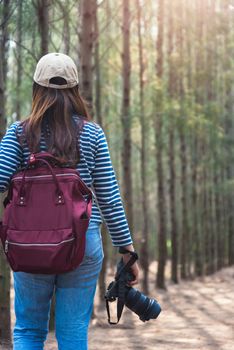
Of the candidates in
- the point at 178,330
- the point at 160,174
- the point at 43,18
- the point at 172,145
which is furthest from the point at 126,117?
the point at 178,330

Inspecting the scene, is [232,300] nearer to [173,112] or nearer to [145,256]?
[145,256]

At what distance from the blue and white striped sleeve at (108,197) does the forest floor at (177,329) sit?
361 centimetres

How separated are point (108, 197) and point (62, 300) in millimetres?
544

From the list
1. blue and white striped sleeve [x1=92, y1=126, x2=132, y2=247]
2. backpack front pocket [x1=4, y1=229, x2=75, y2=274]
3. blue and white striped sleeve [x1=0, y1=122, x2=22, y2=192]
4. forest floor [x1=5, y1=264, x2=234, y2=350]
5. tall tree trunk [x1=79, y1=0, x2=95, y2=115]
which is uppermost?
tall tree trunk [x1=79, y1=0, x2=95, y2=115]

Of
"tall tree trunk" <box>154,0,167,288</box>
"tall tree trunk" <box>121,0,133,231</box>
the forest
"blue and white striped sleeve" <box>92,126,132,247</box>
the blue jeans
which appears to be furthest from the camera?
"tall tree trunk" <box>154,0,167,288</box>

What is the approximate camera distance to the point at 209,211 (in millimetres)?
26672

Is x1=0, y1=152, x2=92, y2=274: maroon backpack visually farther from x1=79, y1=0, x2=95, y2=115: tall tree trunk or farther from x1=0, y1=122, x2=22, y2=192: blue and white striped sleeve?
x1=79, y1=0, x2=95, y2=115: tall tree trunk

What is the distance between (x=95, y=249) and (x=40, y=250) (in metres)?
0.30

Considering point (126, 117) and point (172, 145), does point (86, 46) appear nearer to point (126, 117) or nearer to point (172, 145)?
point (126, 117)

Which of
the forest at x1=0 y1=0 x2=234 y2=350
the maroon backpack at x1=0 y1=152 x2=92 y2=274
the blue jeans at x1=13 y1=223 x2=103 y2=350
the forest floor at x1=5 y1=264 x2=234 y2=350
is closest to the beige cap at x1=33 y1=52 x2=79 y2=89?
the maroon backpack at x1=0 y1=152 x2=92 y2=274

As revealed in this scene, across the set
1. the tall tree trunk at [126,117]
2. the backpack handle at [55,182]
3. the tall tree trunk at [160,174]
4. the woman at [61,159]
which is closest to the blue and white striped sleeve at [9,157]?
the woman at [61,159]

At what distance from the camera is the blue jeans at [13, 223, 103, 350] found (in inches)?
116

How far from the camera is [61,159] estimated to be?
2.92m

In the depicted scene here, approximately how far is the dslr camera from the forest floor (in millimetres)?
3353
